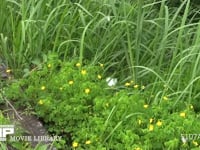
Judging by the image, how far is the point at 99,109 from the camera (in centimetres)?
318

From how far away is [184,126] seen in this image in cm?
294

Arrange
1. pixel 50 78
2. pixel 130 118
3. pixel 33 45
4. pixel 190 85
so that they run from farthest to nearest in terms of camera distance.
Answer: pixel 33 45 → pixel 50 78 → pixel 190 85 → pixel 130 118

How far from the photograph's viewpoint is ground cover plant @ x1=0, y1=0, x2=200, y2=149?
3018 millimetres

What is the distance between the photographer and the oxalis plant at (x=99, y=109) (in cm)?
292

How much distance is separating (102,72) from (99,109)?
51 centimetres

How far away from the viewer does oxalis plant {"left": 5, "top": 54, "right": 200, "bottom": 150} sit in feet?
9.58

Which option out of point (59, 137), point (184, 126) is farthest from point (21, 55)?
point (184, 126)

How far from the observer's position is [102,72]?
3.64m

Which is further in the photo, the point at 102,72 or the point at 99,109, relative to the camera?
the point at 102,72

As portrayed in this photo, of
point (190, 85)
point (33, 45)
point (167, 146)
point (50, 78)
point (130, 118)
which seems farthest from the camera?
point (33, 45)

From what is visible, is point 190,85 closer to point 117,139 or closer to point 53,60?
point 117,139

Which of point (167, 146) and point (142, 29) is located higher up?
point (142, 29)

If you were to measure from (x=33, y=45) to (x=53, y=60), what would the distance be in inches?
10.9

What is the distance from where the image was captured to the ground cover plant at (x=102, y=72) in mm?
3018
